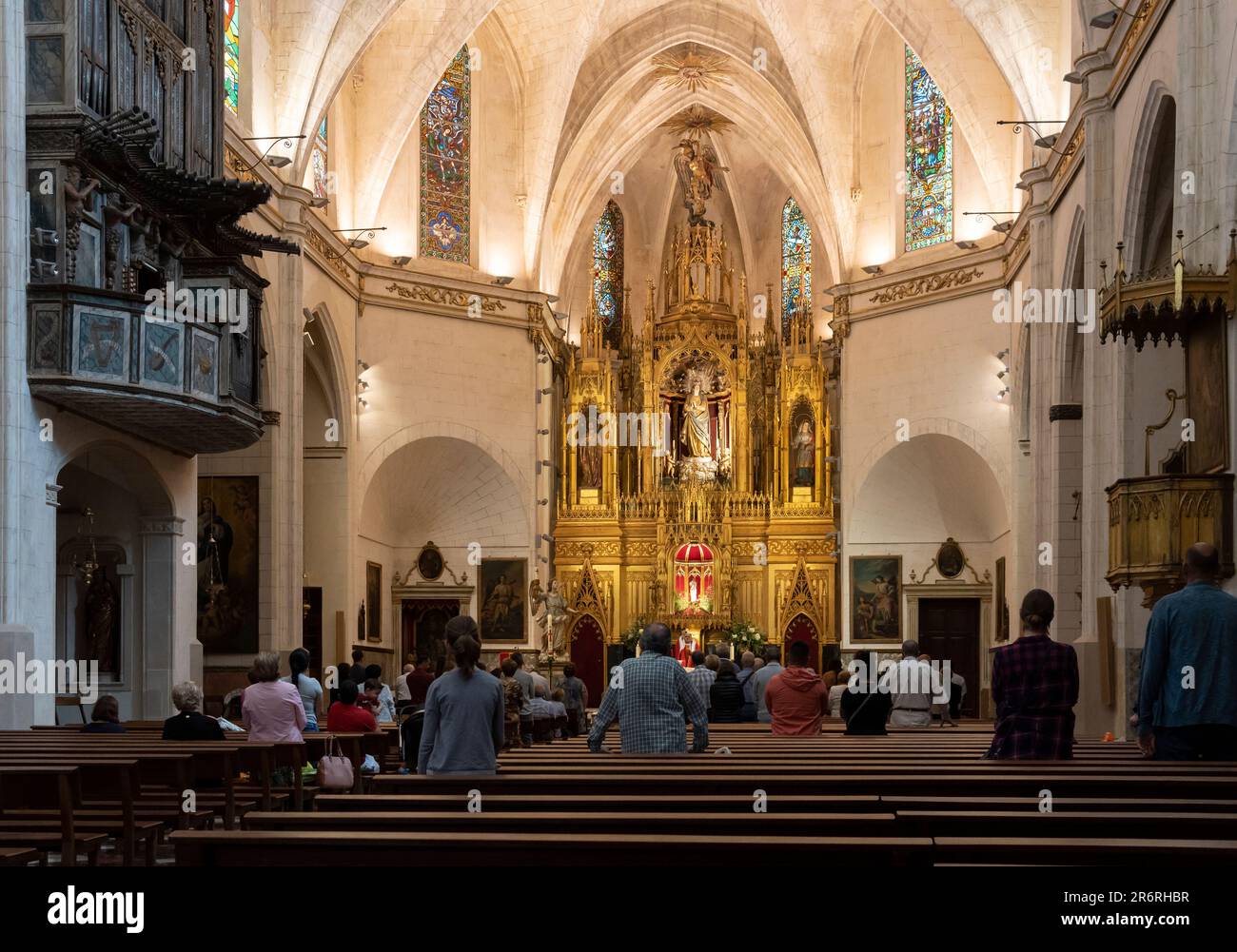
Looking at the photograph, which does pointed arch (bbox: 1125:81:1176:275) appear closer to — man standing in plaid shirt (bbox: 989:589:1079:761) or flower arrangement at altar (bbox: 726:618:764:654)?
man standing in plaid shirt (bbox: 989:589:1079:761)

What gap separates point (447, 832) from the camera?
4.99 m

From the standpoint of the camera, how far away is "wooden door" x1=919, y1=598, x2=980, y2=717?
3131 centimetres

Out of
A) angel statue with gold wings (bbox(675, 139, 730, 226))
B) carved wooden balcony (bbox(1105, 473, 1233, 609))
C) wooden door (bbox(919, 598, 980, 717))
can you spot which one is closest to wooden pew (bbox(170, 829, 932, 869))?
carved wooden balcony (bbox(1105, 473, 1233, 609))

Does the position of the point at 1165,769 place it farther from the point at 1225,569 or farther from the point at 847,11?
the point at 847,11

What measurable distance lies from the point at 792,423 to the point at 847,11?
9830 millimetres

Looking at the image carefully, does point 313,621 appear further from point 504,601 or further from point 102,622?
point 102,622

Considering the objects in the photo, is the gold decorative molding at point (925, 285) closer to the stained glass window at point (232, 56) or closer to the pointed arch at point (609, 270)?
the pointed arch at point (609, 270)

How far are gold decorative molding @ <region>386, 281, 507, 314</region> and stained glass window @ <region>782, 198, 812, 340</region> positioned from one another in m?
9.19

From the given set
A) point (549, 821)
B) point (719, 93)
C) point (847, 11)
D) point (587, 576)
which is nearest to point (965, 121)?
point (847, 11)

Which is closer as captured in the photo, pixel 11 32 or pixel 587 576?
pixel 11 32

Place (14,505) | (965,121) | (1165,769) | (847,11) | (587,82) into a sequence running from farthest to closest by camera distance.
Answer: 1. (587,82)
2. (847,11)
3. (965,121)
4. (14,505)
5. (1165,769)

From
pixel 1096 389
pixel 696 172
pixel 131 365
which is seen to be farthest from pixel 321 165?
pixel 1096 389

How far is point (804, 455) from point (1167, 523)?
24095 millimetres

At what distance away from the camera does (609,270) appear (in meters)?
41.0
